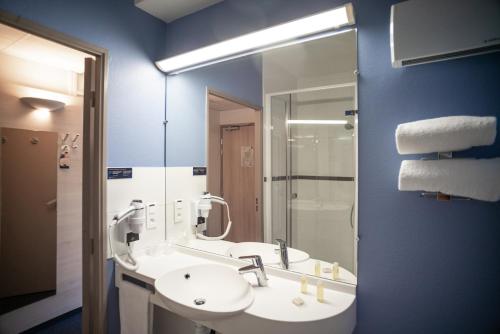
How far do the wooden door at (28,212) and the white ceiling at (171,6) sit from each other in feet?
5.11

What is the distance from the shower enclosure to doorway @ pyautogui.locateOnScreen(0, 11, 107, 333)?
168cm

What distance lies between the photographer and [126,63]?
166cm

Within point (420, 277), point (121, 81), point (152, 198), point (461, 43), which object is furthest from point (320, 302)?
point (121, 81)

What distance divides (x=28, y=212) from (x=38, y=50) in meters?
1.43

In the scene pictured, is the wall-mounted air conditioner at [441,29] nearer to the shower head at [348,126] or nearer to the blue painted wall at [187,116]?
the shower head at [348,126]

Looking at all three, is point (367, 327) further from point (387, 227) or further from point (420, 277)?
point (387, 227)

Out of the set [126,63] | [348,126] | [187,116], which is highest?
[126,63]

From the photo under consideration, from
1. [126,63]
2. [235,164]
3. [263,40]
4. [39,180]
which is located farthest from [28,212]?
[263,40]

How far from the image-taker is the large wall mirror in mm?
1271

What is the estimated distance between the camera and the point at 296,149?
1446 millimetres

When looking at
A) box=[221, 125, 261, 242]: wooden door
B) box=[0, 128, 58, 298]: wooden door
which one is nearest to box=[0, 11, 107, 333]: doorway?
box=[0, 128, 58, 298]: wooden door

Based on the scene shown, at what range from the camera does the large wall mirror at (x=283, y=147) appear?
1.27m

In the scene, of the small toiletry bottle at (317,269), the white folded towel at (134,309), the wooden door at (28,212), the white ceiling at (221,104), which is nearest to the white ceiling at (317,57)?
the white ceiling at (221,104)

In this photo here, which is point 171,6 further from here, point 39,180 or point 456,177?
point 39,180
